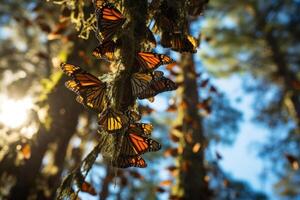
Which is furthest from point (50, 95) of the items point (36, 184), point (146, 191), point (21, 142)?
point (146, 191)

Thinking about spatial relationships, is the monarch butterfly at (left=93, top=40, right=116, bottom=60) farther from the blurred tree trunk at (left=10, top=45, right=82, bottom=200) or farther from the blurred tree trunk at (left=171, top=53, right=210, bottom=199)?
the blurred tree trunk at (left=171, top=53, right=210, bottom=199)

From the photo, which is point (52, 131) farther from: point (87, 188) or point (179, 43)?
point (179, 43)

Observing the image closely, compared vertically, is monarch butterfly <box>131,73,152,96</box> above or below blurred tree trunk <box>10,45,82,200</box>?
below

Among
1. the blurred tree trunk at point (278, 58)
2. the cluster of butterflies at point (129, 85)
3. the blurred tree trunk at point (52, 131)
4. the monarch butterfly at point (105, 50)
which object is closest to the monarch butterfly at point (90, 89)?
the cluster of butterflies at point (129, 85)

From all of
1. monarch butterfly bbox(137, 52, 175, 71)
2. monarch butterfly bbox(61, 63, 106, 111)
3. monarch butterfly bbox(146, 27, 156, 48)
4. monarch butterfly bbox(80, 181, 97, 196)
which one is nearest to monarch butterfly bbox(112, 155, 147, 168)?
monarch butterfly bbox(61, 63, 106, 111)

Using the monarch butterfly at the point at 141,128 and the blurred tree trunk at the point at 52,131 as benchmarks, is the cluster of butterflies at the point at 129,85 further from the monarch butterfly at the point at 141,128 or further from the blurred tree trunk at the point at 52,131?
the blurred tree trunk at the point at 52,131

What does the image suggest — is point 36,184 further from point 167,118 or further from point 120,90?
point 167,118
